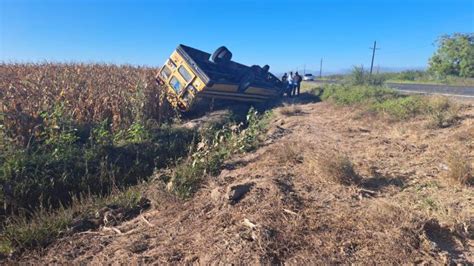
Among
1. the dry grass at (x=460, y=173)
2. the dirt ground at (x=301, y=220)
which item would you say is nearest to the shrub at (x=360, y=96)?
the dirt ground at (x=301, y=220)

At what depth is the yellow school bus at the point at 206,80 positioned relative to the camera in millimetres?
10914

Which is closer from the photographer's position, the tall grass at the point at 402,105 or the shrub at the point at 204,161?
the shrub at the point at 204,161

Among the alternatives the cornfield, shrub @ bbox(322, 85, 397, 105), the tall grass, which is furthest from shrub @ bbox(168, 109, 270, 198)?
shrub @ bbox(322, 85, 397, 105)

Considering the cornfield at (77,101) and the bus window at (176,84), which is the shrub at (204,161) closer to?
the cornfield at (77,101)

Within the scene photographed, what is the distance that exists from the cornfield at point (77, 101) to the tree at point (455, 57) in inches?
1501

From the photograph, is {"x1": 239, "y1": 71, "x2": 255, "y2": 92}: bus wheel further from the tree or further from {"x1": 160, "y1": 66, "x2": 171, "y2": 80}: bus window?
the tree

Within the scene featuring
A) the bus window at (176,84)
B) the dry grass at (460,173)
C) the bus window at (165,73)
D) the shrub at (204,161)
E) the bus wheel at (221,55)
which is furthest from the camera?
the bus wheel at (221,55)

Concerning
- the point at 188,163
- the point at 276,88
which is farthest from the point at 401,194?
the point at 276,88

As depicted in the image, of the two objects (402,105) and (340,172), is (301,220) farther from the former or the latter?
(402,105)

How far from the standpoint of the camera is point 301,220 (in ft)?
12.2

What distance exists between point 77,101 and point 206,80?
146 inches

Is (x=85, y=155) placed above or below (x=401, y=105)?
below

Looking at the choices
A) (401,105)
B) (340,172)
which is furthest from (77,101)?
(401,105)

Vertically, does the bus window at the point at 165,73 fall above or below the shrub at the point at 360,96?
above
